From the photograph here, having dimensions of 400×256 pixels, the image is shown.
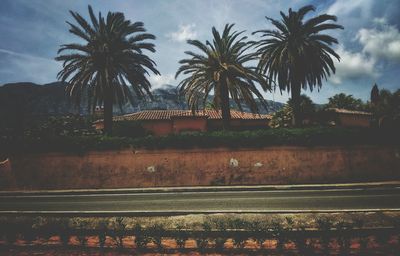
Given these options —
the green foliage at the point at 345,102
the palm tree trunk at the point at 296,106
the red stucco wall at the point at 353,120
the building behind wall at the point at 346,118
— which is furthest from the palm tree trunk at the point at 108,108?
the green foliage at the point at 345,102

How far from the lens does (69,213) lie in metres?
11.8

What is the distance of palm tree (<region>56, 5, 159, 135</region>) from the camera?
75.8ft

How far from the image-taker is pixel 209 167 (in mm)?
20781

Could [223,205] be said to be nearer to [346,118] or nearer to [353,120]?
[346,118]

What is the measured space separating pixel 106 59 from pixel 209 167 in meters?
11.5

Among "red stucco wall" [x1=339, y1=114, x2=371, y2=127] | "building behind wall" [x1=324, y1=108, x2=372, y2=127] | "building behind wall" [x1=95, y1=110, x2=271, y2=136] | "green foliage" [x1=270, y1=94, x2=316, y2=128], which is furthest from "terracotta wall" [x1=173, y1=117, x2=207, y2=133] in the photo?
"red stucco wall" [x1=339, y1=114, x2=371, y2=127]

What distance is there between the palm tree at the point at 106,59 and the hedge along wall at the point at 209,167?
3988 millimetres

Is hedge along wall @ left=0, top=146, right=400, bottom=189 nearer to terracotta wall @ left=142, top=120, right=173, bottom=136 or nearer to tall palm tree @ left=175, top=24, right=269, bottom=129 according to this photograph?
tall palm tree @ left=175, top=24, right=269, bottom=129

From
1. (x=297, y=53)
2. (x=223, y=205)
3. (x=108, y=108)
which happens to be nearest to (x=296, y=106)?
(x=297, y=53)

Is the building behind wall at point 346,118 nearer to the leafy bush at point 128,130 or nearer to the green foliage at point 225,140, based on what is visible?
the green foliage at point 225,140

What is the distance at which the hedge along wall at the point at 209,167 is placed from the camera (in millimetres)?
20219

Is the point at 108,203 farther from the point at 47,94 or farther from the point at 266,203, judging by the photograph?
the point at 47,94

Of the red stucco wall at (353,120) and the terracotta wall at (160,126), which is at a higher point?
the red stucco wall at (353,120)

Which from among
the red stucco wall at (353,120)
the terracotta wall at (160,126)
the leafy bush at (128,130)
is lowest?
the leafy bush at (128,130)
